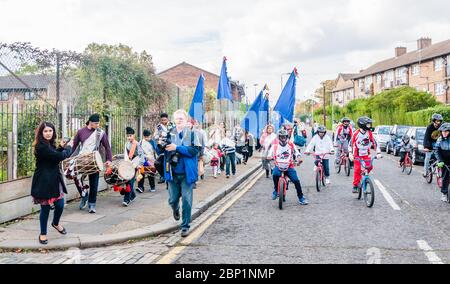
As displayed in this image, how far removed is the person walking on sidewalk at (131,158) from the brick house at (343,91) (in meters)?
80.8

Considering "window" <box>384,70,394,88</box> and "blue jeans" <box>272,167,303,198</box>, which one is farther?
"window" <box>384,70,394,88</box>

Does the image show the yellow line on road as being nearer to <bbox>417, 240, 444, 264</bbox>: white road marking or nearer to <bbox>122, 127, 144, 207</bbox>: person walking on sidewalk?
<bbox>122, 127, 144, 207</bbox>: person walking on sidewalk

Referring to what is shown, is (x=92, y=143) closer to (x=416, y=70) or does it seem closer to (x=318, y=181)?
(x=318, y=181)

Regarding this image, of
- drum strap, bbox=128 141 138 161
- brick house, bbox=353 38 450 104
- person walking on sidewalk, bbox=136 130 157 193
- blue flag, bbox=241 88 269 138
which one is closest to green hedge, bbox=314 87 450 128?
brick house, bbox=353 38 450 104

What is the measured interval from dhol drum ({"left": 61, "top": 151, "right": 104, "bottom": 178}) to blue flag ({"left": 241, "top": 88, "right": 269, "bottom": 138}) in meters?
10.2

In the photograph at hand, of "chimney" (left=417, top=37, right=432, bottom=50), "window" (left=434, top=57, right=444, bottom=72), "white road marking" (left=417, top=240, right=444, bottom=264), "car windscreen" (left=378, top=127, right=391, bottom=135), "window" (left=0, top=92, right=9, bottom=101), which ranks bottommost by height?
"white road marking" (left=417, top=240, right=444, bottom=264)

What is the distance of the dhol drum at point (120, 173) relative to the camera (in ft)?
31.0

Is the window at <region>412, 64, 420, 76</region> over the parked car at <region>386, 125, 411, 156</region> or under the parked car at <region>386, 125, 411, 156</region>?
over

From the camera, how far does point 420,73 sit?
58.0m

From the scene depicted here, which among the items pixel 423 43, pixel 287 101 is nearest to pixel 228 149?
pixel 287 101

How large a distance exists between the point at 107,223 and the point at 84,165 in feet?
4.73

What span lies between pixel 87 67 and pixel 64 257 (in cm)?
702

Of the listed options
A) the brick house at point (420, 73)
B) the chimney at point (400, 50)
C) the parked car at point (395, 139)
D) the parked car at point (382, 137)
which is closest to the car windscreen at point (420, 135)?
the parked car at point (395, 139)

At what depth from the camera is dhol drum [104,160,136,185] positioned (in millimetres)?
9438
